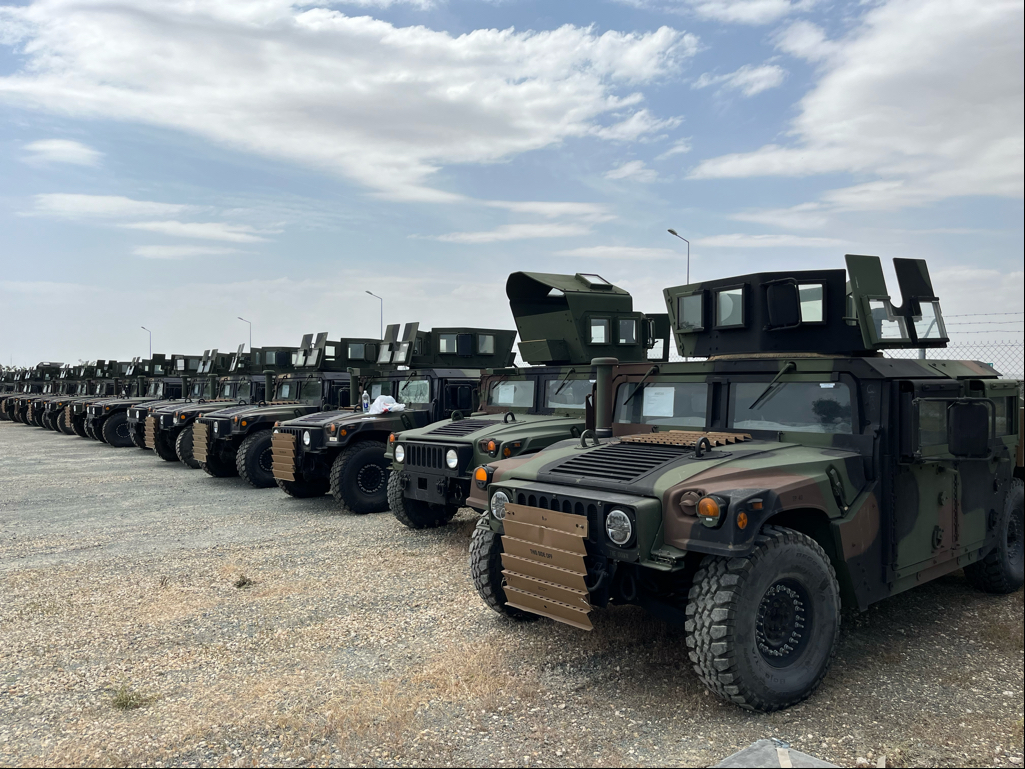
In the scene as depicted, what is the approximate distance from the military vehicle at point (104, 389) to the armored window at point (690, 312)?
1827 cm

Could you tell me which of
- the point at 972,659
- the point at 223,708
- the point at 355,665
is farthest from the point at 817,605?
the point at 223,708

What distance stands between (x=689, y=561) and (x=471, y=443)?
3.01m

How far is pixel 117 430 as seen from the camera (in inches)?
716

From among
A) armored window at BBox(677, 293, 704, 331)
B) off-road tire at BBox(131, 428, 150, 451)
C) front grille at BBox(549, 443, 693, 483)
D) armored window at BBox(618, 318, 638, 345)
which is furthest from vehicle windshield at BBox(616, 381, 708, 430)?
off-road tire at BBox(131, 428, 150, 451)

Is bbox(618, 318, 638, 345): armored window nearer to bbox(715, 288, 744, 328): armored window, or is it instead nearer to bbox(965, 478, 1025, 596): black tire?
bbox(715, 288, 744, 328): armored window

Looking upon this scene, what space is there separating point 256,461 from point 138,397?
1137 centimetres

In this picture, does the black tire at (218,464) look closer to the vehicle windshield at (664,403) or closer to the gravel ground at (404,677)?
the gravel ground at (404,677)

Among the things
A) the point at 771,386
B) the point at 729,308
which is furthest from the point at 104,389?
the point at 771,386

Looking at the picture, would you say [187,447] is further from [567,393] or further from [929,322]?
[929,322]

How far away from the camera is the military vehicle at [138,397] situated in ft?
59.7

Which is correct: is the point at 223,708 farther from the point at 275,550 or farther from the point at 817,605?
the point at 275,550

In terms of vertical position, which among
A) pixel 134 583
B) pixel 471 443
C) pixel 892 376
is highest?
pixel 892 376

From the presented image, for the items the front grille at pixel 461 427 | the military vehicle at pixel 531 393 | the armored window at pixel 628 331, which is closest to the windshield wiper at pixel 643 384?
the military vehicle at pixel 531 393

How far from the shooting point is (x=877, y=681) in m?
3.85
